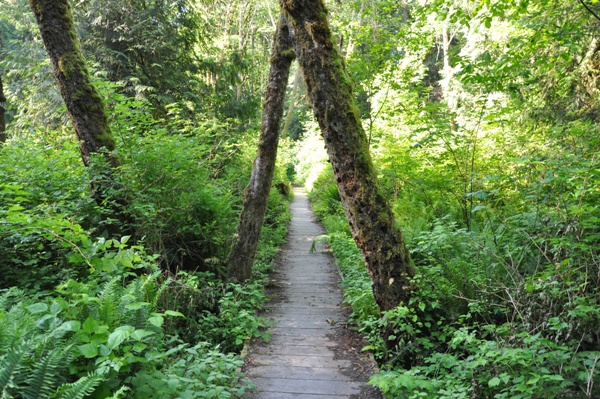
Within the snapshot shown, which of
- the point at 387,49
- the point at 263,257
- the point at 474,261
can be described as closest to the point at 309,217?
the point at 263,257

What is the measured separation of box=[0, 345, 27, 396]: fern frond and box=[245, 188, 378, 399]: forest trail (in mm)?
2441

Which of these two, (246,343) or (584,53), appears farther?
(584,53)

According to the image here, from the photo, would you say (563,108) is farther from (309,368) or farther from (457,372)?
(309,368)

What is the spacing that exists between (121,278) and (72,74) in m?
3.46

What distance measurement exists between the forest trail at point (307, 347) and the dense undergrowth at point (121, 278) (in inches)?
11.8

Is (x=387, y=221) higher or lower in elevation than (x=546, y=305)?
higher

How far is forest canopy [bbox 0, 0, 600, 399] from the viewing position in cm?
281

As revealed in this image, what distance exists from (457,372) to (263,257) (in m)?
6.24

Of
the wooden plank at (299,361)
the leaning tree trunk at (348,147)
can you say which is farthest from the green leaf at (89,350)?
the leaning tree trunk at (348,147)

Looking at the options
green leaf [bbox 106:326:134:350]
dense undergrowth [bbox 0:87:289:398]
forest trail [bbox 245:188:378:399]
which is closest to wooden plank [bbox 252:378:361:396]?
forest trail [bbox 245:188:378:399]

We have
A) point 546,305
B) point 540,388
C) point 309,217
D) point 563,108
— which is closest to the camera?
point 540,388

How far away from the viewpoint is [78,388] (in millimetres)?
2102

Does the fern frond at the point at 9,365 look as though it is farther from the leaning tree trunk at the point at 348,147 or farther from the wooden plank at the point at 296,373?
the leaning tree trunk at the point at 348,147

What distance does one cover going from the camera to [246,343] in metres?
5.25
